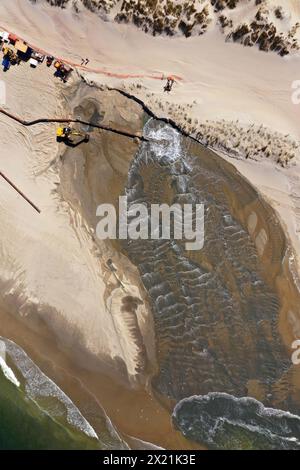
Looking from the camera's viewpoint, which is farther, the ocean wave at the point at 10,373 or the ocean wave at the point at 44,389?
the ocean wave at the point at 10,373

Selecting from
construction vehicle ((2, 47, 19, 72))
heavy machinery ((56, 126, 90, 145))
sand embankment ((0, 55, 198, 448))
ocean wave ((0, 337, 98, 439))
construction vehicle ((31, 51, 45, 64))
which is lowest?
ocean wave ((0, 337, 98, 439))

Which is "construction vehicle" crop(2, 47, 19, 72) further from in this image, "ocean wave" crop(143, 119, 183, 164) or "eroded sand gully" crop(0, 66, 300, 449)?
"ocean wave" crop(143, 119, 183, 164)

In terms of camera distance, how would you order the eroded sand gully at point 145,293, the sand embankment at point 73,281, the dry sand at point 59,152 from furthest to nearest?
the sand embankment at point 73,281, the eroded sand gully at point 145,293, the dry sand at point 59,152

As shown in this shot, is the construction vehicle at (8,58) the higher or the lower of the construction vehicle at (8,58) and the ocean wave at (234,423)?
the higher

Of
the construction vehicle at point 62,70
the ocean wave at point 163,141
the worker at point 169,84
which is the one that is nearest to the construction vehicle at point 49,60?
the construction vehicle at point 62,70

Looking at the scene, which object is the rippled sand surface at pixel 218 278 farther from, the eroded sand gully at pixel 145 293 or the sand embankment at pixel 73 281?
the sand embankment at pixel 73 281

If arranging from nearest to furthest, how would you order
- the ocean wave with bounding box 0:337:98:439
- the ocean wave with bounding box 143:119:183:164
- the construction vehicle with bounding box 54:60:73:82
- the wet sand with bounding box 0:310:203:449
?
the construction vehicle with bounding box 54:60:73:82, the ocean wave with bounding box 143:119:183:164, the wet sand with bounding box 0:310:203:449, the ocean wave with bounding box 0:337:98:439

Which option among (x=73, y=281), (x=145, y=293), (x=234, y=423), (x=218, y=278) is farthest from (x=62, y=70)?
(x=234, y=423)

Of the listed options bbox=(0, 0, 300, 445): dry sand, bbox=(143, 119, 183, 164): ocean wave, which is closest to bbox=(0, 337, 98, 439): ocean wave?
bbox=(0, 0, 300, 445): dry sand
